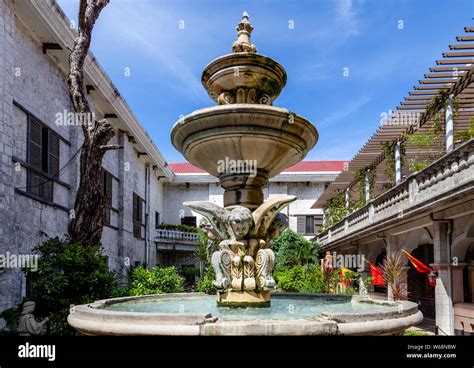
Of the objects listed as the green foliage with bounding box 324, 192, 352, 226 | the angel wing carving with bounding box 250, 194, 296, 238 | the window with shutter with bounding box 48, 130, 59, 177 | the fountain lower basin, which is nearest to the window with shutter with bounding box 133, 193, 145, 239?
the window with shutter with bounding box 48, 130, 59, 177

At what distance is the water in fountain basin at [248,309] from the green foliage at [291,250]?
15.1m

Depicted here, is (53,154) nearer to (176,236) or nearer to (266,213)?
(266,213)

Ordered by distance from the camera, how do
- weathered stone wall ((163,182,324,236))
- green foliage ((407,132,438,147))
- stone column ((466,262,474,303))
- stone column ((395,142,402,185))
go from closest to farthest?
1. green foliage ((407,132,438,147))
2. stone column ((466,262,474,303))
3. stone column ((395,142,402,185))
4. weathered stone wall ((163,182,324,236))

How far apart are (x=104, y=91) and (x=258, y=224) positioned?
12.2 meters

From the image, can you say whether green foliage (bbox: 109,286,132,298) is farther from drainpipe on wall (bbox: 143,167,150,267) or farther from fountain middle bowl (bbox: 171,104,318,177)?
drainpipe on wall (bbox: 143,167,150,267)

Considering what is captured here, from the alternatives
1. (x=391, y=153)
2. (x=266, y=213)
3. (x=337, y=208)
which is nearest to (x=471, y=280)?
(x=391, y=153)

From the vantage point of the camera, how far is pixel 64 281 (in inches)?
349

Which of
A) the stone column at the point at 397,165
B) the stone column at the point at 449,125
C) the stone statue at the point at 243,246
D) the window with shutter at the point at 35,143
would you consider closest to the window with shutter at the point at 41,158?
the window with shutter at the point at 35,143

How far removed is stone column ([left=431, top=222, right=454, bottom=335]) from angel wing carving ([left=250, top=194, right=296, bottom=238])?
8.08 metres

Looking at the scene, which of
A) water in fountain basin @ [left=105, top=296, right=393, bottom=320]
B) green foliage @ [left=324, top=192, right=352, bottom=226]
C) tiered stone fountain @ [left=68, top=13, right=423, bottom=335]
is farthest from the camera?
green foliage @ [left=324, top=192, right=352, bottom=226]

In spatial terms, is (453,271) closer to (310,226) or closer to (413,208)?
(413,208)

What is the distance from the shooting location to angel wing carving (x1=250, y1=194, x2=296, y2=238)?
19.3 ft

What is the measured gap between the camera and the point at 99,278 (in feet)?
30.7
